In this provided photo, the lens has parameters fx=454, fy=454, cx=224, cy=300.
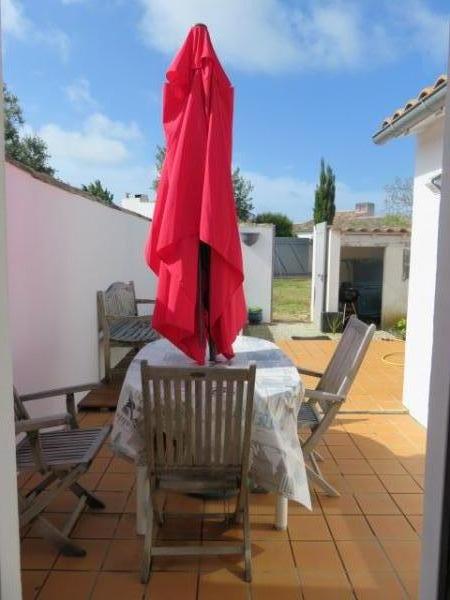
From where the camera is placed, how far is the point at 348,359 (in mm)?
2832

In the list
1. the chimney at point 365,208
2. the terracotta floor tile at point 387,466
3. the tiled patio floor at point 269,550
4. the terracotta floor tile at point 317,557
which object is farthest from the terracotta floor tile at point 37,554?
the chimney at point 365,208

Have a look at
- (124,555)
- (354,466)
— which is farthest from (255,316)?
(124,555)

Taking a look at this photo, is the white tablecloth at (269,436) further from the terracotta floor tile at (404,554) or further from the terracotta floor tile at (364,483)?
the terracotta floor tile at (364,483)

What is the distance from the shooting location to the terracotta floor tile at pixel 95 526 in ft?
7.86

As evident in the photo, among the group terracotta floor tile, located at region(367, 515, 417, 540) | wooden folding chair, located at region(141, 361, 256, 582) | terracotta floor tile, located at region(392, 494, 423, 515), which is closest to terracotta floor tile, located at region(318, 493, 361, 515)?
terracotta floor tile, located at region(367, 515, 417, 540)

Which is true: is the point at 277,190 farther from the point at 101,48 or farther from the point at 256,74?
the point at 101,48

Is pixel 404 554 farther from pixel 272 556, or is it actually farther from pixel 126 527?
pixel 126 527

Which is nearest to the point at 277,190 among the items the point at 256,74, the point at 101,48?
the point at 256,74

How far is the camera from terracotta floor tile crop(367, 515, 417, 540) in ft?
7.96

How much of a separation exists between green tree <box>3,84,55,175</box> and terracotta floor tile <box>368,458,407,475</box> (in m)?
14.0

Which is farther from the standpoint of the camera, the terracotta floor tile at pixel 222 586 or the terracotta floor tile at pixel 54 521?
the terracotta floor tile at pixel 54 521

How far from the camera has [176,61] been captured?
7.81 ft

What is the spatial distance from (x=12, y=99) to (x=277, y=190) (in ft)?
46.3

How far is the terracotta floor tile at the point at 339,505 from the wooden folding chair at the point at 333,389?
0.04 metres
